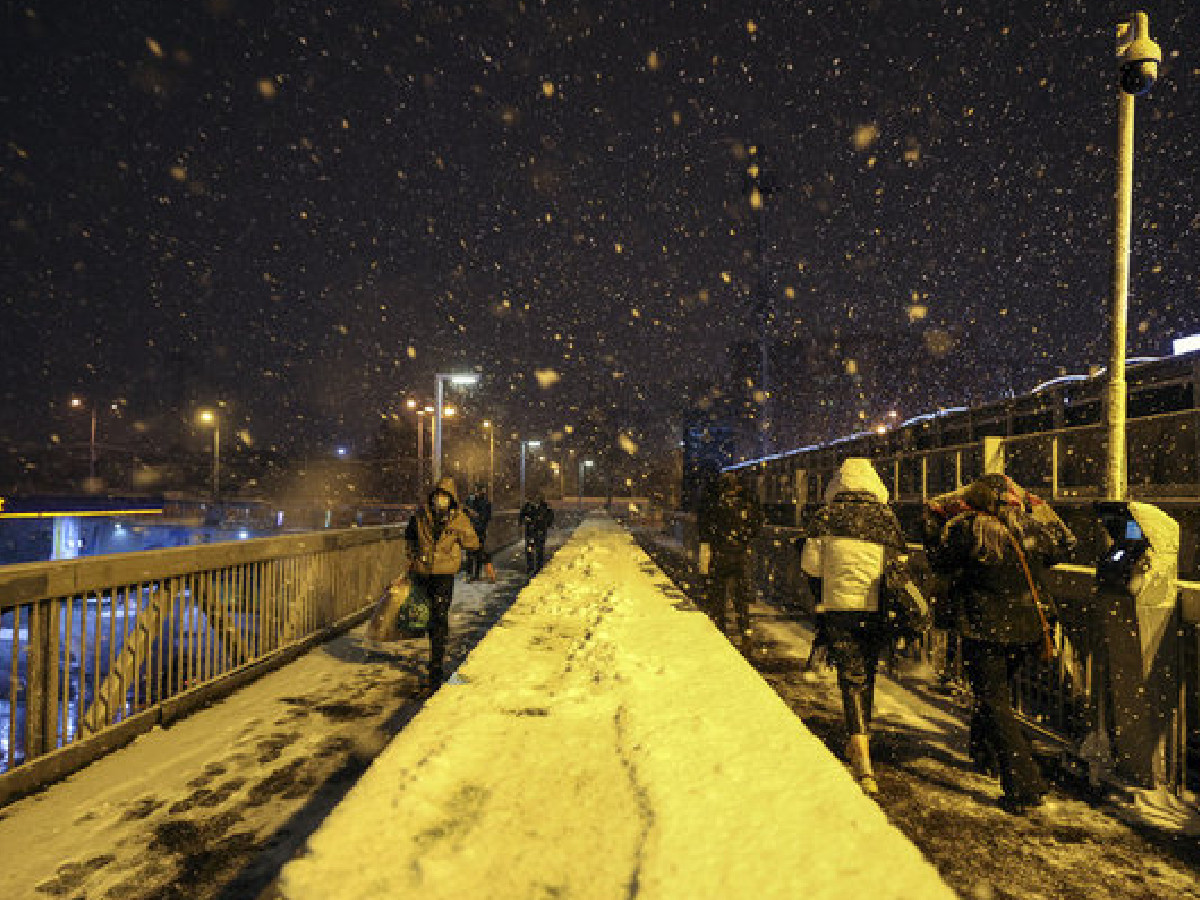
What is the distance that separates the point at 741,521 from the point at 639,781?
5.15m

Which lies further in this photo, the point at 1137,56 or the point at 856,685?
the point at 1137,56

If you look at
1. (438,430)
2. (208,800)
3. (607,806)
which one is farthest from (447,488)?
(438,430)

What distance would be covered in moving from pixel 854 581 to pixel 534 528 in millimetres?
11951

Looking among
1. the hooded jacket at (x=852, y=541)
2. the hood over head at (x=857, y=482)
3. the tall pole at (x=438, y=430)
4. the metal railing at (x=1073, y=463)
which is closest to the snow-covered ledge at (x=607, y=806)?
the hooded jacket at (x=852, y=541)

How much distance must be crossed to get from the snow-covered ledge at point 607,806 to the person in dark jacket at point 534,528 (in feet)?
37.0

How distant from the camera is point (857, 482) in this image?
4430 mm

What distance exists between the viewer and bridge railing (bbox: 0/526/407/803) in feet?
12.7

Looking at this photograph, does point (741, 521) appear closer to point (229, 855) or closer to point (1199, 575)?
point (1199, 575)

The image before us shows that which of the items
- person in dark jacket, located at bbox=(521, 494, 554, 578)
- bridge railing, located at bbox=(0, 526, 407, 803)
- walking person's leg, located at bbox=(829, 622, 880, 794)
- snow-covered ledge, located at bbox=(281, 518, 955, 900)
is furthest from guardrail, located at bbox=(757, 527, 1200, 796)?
person in dark jacket, located at bbox=(521, 494, 554, 578)

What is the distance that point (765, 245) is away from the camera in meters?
60.1

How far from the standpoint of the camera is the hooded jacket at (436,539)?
20.6ft

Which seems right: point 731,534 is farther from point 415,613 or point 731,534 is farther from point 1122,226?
point 1122,226

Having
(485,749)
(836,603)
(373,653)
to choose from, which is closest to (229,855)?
(485,749)

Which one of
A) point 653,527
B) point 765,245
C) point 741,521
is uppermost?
point 765,245
